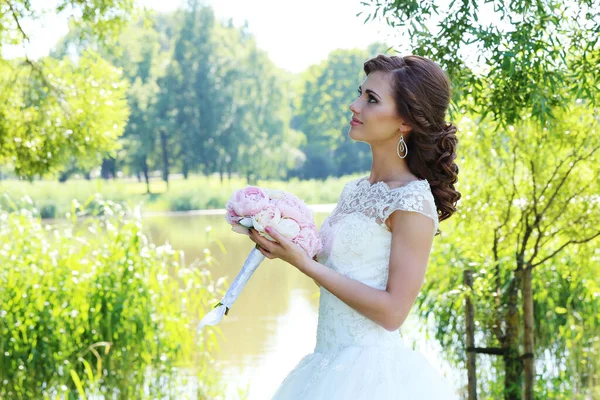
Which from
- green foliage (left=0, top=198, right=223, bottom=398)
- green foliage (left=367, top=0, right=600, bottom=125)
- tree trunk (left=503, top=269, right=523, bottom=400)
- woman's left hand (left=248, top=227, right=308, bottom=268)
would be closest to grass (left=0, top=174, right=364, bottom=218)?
green foliage (left=0, top=198, right=223, bottom=398)

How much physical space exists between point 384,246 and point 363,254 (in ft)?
0.19

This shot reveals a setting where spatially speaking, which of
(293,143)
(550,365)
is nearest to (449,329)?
(550,365)

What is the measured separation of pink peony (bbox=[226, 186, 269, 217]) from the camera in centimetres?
194

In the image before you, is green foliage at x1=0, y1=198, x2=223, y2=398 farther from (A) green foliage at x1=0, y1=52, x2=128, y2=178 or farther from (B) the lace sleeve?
(B) the lace sleeve

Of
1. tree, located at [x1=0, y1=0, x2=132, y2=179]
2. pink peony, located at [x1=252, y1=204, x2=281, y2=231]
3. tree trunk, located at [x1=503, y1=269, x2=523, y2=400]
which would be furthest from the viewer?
tree, located at [x1=0, y1=0, x2=132, y2=179]

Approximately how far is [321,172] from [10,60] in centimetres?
3504

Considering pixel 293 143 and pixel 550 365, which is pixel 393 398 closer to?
pixel 550 365

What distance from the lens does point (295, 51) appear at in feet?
150

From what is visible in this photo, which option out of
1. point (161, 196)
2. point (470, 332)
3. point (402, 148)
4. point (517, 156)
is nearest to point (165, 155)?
point (161, 196)

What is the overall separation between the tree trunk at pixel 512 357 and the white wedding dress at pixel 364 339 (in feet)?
11.2

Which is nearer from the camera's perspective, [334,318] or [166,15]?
[334,318]

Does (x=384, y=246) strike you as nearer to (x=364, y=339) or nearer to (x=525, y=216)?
(x=364, y=339)

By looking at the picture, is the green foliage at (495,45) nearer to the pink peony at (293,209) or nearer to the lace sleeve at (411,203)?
the lace sleeve at (411,203)

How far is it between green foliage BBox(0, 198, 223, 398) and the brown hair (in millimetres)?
3559
